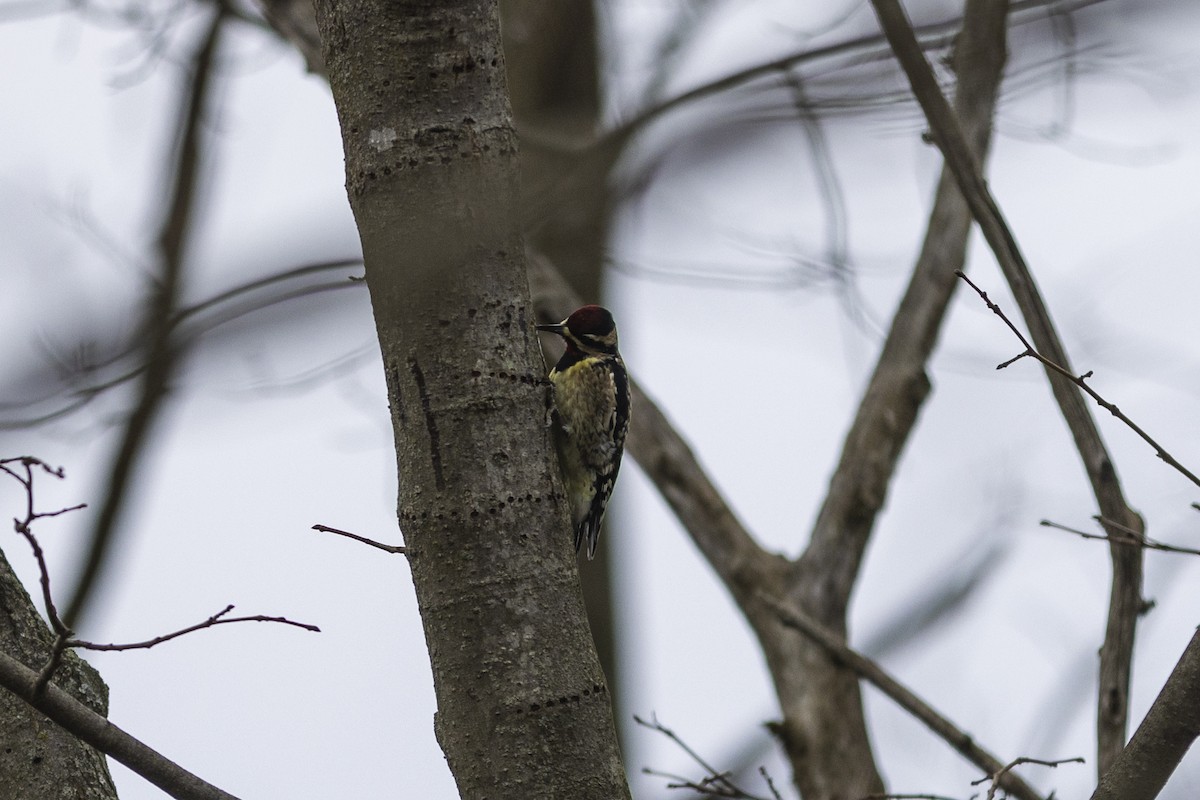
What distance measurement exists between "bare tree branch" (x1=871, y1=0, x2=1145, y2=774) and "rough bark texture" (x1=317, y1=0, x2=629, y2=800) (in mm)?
1053

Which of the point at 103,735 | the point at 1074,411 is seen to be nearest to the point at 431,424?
the point at 103,735

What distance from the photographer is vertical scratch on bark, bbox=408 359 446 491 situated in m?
2.09

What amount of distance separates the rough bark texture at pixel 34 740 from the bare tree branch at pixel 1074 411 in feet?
6.57

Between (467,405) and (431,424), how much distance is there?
68 millimetres

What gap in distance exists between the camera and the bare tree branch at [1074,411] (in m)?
2.66

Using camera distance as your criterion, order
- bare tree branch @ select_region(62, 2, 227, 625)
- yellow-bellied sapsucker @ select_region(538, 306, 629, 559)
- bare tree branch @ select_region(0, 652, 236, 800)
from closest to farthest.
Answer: bare tree branch @ select_region(0, 652, 236, 800)
yellow-bellied sapsucker @ select_region(538, 306, 629, 559)
bare tree branch @ select_region(62, 2, 227, 625)

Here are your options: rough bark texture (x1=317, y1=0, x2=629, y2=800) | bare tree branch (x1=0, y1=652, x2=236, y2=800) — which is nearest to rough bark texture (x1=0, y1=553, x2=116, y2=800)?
bare tree branch (x1=0, y1=652, x2=236, y2=800)

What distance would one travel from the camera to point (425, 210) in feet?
6.91

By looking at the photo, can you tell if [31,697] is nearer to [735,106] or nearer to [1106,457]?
[735,106]

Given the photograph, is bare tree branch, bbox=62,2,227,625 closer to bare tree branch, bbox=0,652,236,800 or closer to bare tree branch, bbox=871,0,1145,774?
bare tree branch, bbox=0,652,236,800

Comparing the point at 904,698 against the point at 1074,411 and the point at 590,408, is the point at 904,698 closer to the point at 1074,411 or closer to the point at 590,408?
the point at 1074,411

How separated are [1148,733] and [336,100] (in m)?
1.68

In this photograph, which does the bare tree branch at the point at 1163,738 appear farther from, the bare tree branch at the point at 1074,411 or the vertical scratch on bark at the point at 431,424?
the vertical scratch on bark at the point at 431,424

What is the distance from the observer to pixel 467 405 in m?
2.10
